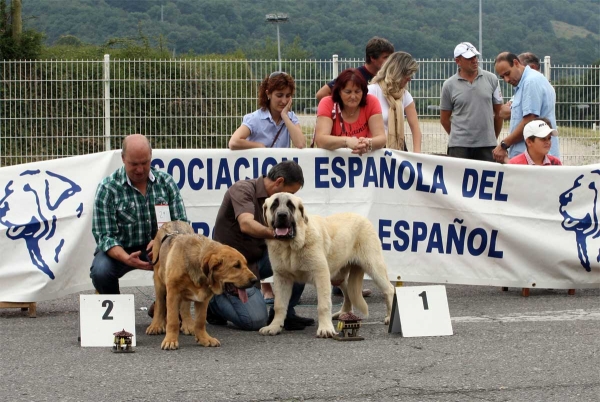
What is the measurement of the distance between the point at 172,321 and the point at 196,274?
0.38 meters

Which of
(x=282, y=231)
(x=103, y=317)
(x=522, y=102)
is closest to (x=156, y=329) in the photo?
(x=103, y=317)

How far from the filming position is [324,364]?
255 inches

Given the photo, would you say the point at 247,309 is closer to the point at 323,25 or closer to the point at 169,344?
the point at 169,344

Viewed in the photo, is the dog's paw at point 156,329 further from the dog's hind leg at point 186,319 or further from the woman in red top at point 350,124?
the woman in red top at point 350,124

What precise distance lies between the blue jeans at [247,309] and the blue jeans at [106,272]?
30.8 inches

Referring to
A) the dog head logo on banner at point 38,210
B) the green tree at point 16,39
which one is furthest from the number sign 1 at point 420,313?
the green tree at point 16,39

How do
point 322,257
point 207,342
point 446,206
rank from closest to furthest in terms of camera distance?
point 207,342 < point 322,257 < point 446,206

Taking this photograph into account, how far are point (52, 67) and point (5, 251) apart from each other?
9.26m

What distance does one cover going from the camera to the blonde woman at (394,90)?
384 inches

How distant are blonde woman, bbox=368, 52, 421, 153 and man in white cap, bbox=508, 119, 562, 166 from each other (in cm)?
121

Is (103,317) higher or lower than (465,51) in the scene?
lower

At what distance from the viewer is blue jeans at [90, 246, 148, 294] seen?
7734mm

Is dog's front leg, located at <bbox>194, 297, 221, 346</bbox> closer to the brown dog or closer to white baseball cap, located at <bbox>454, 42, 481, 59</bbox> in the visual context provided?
the brown dog

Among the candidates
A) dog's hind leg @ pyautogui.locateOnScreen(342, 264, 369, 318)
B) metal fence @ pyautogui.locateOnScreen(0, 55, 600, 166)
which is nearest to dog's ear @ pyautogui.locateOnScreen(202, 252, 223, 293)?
dog's hind leg @ pyautogui.locateOnScreen(342, 264, 369, 318)
